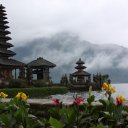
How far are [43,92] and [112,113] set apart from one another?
39.4m

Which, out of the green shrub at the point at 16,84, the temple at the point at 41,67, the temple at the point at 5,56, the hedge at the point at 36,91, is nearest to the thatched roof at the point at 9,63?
the temple at the point at 5,56

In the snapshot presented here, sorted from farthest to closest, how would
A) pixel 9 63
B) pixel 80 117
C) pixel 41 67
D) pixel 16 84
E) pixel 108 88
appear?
1. pixel 41 67
2. pixel 9 63
3. pixel 16 84
4. pixel 108 88
5. pixel 80 117

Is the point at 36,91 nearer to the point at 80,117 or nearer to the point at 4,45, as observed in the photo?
the point at 4,45

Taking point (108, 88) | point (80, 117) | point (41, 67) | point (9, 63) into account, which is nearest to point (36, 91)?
point (9, 63)

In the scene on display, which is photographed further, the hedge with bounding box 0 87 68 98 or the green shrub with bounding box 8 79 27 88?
the green shrub with bounding box 8 79 27 88

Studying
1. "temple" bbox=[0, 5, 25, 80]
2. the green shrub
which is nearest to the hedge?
the green shrub

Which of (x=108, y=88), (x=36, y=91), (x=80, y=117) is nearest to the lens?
(x=80, y=117)

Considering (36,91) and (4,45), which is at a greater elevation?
(4,45)

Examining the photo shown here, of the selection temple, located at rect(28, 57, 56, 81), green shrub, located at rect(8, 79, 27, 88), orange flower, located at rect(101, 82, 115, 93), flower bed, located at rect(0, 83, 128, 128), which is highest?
temple, located at rect(28, 57, 56, 81)

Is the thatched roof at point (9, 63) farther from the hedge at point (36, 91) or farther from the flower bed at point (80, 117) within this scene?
the flower bed at point (80, 117)

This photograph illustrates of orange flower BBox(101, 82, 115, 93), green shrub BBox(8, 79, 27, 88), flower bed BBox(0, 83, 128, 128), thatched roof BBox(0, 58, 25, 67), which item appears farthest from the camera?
thatched roof BBox(0, 58, 25, 67)

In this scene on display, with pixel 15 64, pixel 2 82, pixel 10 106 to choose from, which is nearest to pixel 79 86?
pixel 15 64

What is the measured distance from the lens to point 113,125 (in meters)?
7.58

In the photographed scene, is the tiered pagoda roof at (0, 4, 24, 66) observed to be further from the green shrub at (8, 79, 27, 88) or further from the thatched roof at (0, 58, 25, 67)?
the green shrub at (8, 79, 27, 88)
